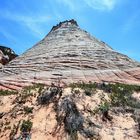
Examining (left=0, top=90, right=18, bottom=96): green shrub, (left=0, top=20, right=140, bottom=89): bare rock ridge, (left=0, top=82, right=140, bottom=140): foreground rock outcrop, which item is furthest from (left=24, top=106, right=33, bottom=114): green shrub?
(left=0, top=20, right=140, bottom=89): bare rock ridge

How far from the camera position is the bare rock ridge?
104 ft

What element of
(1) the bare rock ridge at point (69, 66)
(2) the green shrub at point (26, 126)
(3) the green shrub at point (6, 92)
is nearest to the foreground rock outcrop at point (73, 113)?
(2) the green shrub at point (26, 126)

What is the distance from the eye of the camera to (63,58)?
3622 centimetres

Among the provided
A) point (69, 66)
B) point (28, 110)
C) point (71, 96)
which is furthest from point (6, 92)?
point (69, 66)

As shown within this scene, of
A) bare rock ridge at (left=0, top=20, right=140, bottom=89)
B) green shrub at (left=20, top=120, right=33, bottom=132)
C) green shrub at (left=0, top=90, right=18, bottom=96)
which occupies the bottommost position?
green shrub at (left=20, top=120, right=33, bottom=132)

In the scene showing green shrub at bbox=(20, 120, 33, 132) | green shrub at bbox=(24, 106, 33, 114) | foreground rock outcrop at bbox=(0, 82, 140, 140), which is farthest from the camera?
green shrub at bbox=(24, 106, 33, 114)

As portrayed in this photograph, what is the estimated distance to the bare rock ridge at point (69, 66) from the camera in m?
31.7

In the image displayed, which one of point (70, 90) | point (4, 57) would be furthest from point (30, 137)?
point (4, 57)

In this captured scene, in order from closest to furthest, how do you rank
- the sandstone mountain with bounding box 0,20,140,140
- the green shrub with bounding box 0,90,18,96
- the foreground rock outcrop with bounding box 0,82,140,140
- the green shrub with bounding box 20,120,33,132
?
the foreground rock outcrop with bounding box 0,82,140,140 → the sandstone mountain with bounding box 0,20,140,140 → the green shrub with bounding box 20,120,33,132 → the green shrub with bounding box 0,90,18,96

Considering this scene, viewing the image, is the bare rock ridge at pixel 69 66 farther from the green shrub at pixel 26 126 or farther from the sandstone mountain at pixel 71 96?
the green shrub at pixel 26 126

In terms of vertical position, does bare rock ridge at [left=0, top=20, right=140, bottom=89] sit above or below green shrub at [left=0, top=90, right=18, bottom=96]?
above

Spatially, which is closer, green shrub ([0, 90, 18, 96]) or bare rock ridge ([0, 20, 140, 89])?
green shrub ([0, 90, 18, 96])

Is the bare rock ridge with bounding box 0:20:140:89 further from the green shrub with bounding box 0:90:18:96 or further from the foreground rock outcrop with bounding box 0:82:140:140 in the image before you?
the foreground rock outcrop with bounding box 0:82:140:140

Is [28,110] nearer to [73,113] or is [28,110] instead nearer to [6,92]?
[73,113]
